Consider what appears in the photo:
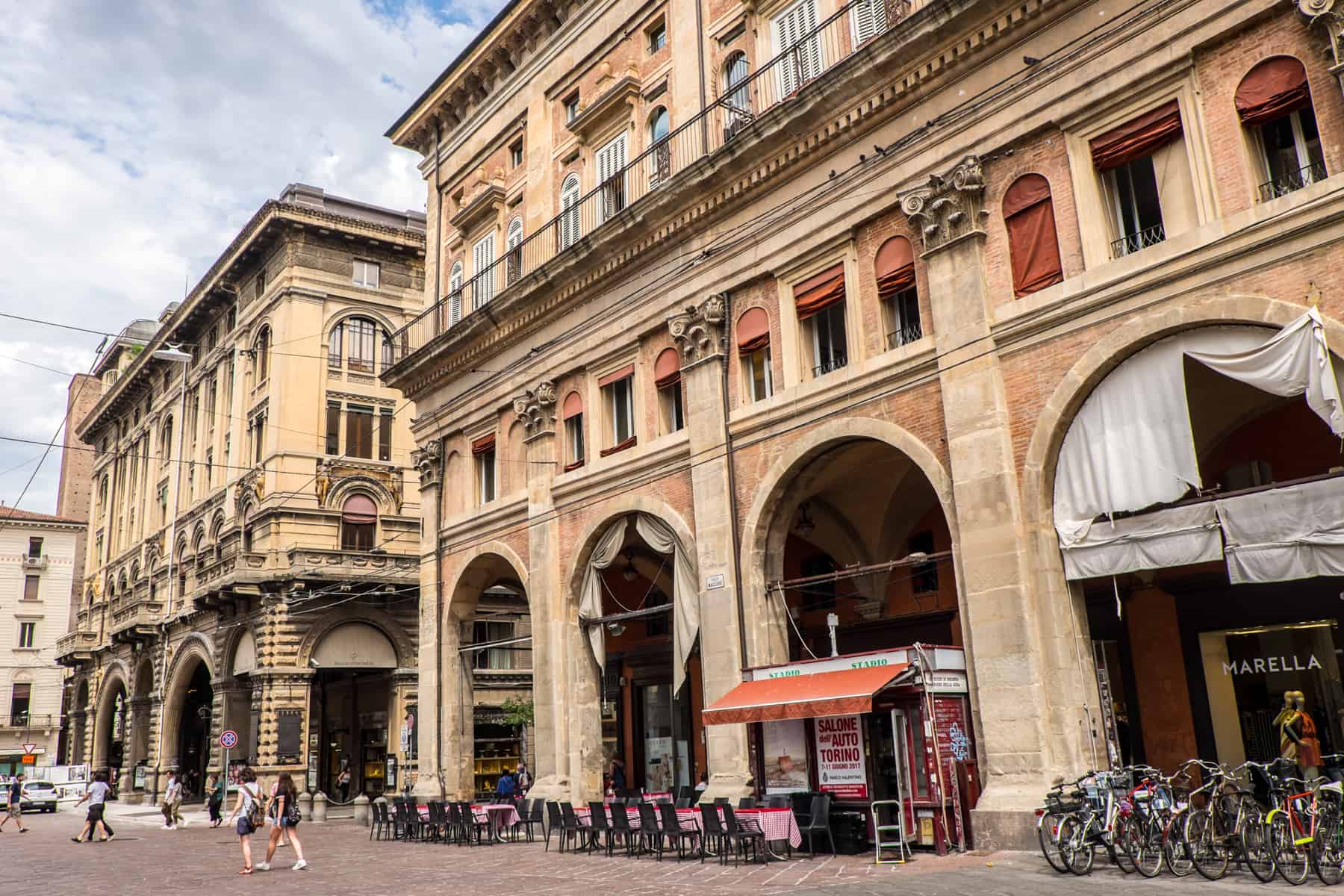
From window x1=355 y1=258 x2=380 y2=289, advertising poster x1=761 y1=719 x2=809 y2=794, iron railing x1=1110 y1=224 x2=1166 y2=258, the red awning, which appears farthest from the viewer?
window x1=355 y1=258 x2=380 y2=289

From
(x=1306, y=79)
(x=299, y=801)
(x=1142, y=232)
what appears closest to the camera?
(x=1306, y=79)

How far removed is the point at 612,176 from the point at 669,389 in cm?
518

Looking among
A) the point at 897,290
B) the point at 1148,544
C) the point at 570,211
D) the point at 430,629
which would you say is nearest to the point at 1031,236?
the point at 897,290

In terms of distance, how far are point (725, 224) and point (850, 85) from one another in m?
3.77

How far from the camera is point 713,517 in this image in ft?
64.6

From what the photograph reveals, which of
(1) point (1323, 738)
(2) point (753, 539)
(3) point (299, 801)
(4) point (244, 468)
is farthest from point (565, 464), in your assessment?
(4) point (244, 468)

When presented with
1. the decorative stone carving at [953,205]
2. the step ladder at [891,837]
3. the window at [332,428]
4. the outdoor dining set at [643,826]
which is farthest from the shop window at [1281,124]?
the window at [332,428]

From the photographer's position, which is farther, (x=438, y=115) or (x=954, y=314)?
(x=438, y=115)

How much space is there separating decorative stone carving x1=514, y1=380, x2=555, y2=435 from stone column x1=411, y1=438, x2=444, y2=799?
4.61 m

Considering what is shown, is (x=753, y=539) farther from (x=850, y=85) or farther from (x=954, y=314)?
(x=850, y=85)

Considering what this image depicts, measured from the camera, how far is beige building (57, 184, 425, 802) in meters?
39.8

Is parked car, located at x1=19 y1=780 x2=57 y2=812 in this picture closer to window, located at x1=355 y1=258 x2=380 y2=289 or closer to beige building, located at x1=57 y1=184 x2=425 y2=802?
beige building, located at x1=57 y1=184 x2=425 y2=802

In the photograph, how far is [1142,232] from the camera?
1466 cm

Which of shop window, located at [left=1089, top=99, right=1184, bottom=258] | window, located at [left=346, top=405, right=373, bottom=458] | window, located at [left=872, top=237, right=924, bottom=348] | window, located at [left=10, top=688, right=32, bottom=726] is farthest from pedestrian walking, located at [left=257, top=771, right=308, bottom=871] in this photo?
window, located at [left=10, top=688, right=32, bottom=726]
